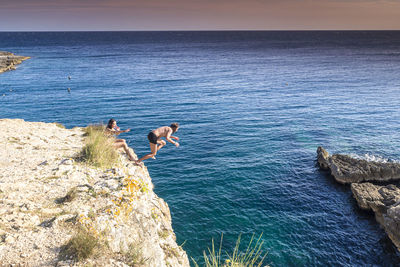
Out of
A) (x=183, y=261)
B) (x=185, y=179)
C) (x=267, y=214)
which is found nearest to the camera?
(x=183, y=261)

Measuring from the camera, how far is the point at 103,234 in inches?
314

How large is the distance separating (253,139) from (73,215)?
2466 cm

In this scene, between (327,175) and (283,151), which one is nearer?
(327,175)

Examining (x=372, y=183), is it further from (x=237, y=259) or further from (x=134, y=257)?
(x=134, y=257)

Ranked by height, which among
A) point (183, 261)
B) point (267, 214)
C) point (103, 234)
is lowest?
point (267, 214)

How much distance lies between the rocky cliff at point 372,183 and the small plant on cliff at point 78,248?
16469mm

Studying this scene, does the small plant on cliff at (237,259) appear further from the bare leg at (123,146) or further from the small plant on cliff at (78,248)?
the bare leg at (123,146)

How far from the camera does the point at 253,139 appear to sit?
102ft

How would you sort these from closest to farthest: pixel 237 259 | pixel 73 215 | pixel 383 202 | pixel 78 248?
pixel 78 248, pixel 73 215, pixel 237 259, pixel 383 202

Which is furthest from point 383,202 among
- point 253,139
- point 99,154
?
point 99,154

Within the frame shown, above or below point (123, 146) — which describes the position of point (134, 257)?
below

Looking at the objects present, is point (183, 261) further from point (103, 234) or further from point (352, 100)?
point (352, 100)

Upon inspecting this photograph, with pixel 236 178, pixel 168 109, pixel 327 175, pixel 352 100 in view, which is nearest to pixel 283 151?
pixel 327 175

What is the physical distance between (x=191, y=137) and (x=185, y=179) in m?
8.69
